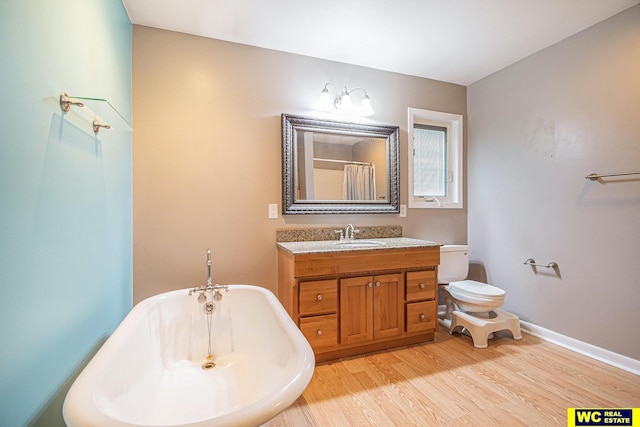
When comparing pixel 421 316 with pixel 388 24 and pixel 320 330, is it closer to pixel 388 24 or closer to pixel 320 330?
pixel 320 330

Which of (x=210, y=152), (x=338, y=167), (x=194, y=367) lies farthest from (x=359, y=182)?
(x=194, y=367)

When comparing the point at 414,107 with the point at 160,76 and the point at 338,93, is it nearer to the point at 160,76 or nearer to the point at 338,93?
the point at 338,93

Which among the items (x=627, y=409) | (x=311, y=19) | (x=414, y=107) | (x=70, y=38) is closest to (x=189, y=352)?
(x=70, y=38)

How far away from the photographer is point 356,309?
6.48 ft

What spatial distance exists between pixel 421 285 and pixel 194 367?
171cm

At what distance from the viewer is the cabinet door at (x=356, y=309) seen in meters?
1.94

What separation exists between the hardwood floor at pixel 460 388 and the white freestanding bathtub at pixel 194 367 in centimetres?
36

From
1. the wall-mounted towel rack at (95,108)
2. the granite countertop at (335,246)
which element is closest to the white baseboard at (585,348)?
the granite countertop at (335,246)

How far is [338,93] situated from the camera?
243 centimetres

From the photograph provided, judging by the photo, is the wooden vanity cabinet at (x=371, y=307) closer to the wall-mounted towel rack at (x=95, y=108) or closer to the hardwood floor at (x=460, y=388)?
the hardwood floor at (x=460, y=388)

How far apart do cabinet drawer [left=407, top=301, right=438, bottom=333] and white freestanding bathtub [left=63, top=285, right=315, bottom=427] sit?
121cm

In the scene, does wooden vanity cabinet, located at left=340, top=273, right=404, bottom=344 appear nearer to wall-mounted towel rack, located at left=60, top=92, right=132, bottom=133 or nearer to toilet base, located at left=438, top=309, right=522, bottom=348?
toilet base, located at left=438, top=309, right=522, bottom=348

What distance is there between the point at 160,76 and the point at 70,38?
0.97 m

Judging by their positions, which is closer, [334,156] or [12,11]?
[12,11]
